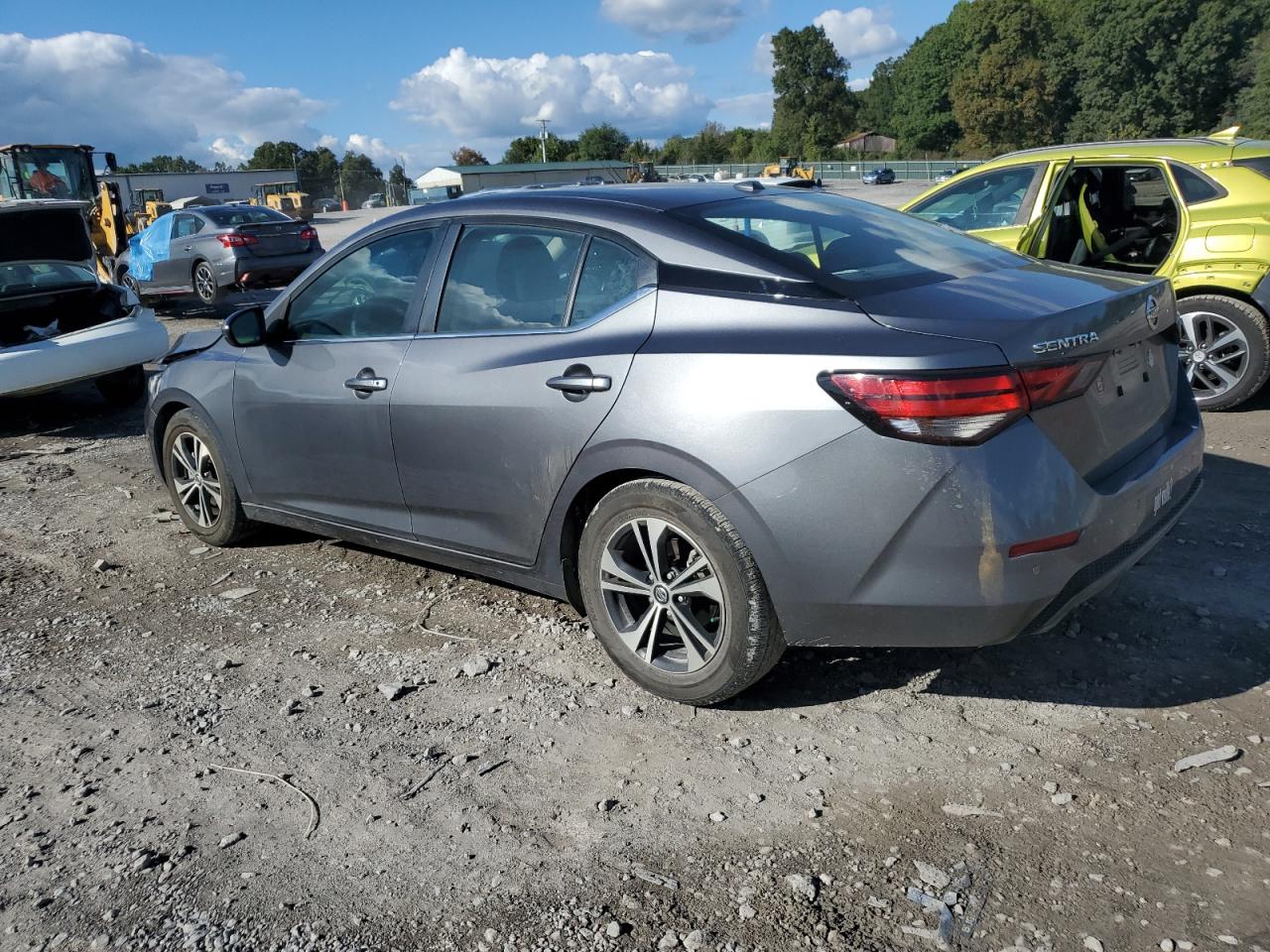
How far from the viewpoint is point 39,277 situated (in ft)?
30.9

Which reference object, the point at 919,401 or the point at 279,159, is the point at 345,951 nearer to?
the point at 919,401

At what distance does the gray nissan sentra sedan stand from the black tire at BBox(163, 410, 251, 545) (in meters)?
0.78

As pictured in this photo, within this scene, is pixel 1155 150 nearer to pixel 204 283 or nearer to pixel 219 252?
pixel 219 252

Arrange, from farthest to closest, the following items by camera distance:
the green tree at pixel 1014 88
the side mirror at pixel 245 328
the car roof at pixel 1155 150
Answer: the green tree at pixel 1014 88, the car roof at pixel 1155 150, the side mirror at pixel 245 328

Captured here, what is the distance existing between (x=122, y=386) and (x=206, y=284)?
805 centimetres

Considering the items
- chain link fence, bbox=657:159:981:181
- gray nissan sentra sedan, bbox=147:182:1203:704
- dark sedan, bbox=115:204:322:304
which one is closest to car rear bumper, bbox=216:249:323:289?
dark sedan, bbox=115:204:322:304

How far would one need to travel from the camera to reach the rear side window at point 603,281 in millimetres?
3582

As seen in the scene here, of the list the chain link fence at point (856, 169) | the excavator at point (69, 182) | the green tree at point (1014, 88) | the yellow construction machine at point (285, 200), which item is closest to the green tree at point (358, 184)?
the yellow construction machine at point (285, 200)

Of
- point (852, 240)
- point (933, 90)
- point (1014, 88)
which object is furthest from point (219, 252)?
point (933, 90)

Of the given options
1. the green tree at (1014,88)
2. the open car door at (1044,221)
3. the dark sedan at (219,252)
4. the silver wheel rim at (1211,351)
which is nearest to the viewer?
the silver wheel rim at (1211,351)

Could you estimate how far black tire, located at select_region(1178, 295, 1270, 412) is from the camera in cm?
683

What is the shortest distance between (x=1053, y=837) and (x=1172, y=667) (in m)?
1.20

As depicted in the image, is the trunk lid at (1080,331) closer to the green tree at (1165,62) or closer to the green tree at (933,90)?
the green tree at (1165,62)

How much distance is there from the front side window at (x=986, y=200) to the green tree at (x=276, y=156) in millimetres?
129506
